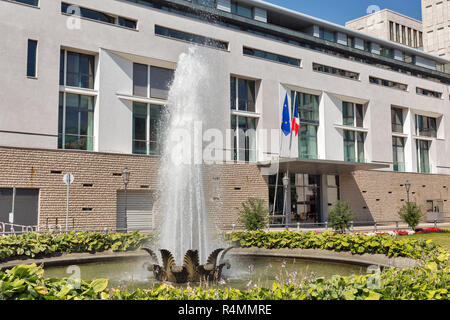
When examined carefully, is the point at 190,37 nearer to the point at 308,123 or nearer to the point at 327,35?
the point at 308,123

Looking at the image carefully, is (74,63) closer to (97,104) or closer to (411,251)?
(97,104)

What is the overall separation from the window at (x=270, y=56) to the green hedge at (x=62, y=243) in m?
21.5

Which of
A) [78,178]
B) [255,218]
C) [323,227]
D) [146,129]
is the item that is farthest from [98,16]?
[323,227]

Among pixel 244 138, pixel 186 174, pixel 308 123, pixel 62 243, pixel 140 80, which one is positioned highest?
pixel 140 80

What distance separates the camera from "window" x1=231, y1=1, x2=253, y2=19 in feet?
110

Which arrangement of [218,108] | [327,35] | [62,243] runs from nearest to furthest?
[62,243]
[218,108]
[327,35]

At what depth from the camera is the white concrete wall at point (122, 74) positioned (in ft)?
74.0

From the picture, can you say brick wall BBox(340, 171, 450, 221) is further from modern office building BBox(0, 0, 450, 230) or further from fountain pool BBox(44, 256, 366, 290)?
fountain pool BBox(44, 256, 366, 290)

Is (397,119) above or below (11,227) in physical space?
above

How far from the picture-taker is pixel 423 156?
149 feet

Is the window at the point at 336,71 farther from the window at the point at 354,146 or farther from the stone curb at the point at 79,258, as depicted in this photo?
the stone curb at the point at 79,258

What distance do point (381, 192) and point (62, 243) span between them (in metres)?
32.8
